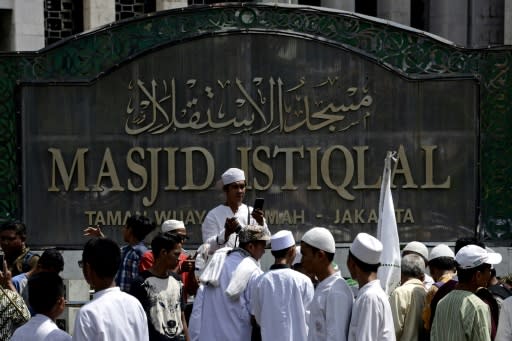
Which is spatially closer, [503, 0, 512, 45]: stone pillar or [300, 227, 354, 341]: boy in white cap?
[300, 227, 354, 341]: boy in white cap

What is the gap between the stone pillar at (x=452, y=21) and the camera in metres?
25.2

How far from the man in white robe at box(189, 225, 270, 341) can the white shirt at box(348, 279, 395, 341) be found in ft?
6.52

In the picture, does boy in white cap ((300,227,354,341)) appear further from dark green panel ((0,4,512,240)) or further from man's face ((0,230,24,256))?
dark green panel ((0,4,512,240))

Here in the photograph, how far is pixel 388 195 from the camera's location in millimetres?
12969

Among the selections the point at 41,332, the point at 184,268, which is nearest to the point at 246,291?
the point at 184,268

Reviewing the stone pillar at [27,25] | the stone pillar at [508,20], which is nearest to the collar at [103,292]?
the stone pillar at [27,25]

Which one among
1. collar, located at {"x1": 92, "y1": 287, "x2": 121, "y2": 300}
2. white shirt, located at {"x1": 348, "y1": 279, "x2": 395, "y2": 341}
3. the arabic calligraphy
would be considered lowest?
white shirt, located at {"x1": 348, "y1": 279, "x2": 395, "y2": 341}

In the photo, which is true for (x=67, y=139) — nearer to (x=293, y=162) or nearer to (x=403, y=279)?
(x=293, y=162)

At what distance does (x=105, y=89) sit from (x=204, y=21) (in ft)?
4.62

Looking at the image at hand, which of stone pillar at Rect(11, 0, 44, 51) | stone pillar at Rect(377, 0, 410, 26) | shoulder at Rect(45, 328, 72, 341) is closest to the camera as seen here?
shoulder at Rect(45, 328, 72, 341)

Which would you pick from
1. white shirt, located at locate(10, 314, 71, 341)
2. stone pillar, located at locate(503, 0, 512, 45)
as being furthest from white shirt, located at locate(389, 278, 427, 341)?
stone pillar, located at locate(503, 0, 512, 45)

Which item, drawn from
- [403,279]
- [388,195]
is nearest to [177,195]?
[388,195]

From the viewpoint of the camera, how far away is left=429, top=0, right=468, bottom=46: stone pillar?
2522 centimetres

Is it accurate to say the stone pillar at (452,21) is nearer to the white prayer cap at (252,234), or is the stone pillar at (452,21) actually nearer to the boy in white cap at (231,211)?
the boy in white cap at (231,211)
